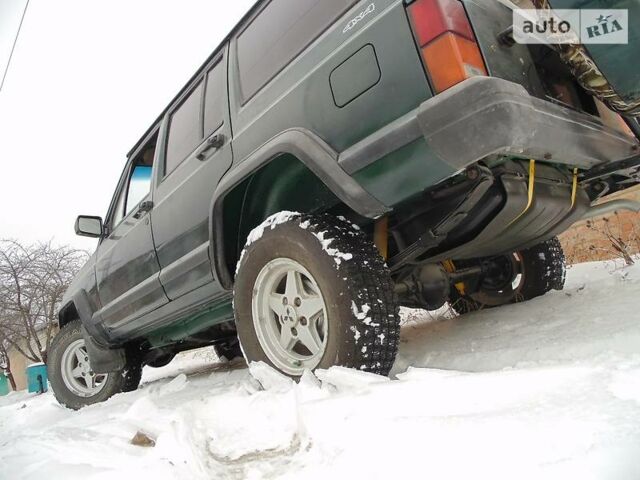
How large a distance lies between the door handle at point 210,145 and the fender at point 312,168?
26cm

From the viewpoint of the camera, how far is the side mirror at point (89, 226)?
3.60 metres

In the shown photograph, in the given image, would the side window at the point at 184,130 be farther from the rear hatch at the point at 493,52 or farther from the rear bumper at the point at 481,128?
the rear hatch at the point at 493,52

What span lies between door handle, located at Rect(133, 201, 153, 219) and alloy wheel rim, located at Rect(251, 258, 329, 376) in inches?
53.5

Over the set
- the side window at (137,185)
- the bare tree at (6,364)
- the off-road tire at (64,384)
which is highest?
the side window at (137,185)

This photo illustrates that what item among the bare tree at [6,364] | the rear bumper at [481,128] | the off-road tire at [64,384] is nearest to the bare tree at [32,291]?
the bare tree at [6,364]

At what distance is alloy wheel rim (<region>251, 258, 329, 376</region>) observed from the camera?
1818 mm

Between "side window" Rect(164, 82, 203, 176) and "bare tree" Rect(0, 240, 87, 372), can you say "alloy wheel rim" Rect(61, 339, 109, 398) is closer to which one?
"side window" Rect(164, 82, 203, 176)

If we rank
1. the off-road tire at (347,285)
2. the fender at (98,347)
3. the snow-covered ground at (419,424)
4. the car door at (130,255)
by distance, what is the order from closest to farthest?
the snow-covered ground at (419,424), the off-road tire at (347,285), the car door at (130,255), the fender at (98,347)

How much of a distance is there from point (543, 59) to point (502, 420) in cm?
145

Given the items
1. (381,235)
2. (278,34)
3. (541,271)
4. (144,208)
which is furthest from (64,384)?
(541,271)

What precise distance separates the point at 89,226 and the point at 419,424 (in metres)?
3.48

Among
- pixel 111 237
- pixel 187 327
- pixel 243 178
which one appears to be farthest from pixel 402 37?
pixel 111 237

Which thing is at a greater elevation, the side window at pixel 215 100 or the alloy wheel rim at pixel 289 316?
the side window at pixel 215 100

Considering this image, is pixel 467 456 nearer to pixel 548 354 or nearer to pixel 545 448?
pixel 545 448
